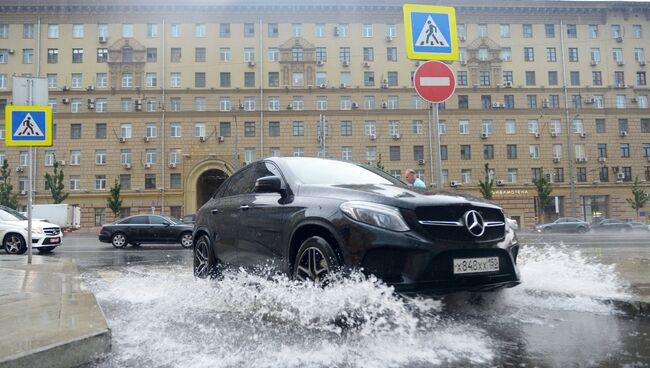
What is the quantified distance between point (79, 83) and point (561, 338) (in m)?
50.4

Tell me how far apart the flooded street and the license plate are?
0.38 meters

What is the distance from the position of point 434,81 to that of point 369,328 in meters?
4.32

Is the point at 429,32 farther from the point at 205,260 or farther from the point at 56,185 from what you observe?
the point at 56,185

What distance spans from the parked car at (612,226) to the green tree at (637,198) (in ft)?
33.2

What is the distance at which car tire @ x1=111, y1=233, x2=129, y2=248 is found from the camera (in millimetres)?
18411

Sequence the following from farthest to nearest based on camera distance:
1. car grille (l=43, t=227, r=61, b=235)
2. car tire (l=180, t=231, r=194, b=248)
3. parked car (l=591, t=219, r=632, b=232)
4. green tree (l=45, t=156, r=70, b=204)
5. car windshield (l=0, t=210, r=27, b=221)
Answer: green tree (l=45, t=156, r=70, b=204), parked car (l=591, t=219, r=632, b=232), car tire (l=180, t=231, r=194, b=248), car grille (l=43, t=227, r=61, b=235), car windshield (l=0, t=210, r=27, b=221)

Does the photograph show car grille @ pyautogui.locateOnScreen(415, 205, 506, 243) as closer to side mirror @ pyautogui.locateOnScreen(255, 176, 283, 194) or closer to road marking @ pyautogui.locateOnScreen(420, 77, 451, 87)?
side mirror @ pyautogui.locateOnScreen(255, 176, 283, 194)

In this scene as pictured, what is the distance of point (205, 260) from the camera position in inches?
240

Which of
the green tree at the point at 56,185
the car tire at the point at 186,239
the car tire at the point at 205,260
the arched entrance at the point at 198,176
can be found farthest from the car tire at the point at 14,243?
the green tree at the point at 56,185

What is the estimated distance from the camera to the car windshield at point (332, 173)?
4.62 meters

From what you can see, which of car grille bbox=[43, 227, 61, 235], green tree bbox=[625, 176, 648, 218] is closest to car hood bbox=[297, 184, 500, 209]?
car grille bbox=[43, 227, 61, 235]

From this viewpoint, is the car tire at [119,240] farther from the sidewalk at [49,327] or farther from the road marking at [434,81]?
the road marking at [434,81]

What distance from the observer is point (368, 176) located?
16.1 ft

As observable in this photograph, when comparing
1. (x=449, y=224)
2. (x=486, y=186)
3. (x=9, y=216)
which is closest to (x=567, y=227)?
(x=486, y=186)
